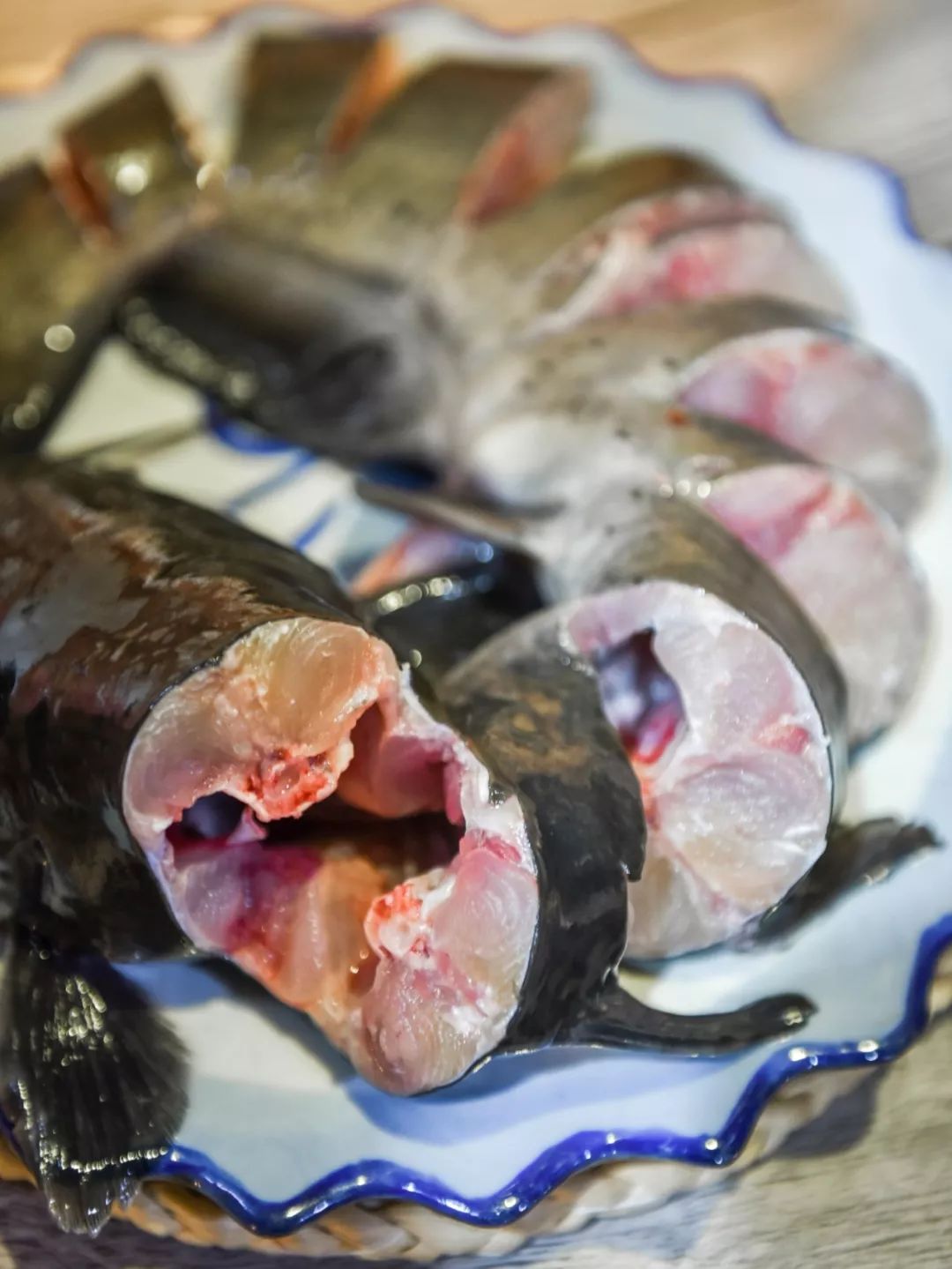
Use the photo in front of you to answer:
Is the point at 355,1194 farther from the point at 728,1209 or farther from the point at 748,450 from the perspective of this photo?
the point at 748,450

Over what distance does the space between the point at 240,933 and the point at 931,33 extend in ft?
9.76

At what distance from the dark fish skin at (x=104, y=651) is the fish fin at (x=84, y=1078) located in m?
0.07

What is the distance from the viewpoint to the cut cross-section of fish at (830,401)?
193 cm

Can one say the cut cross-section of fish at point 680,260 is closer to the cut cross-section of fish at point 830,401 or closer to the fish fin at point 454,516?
the cut cross-section of fish at point 830,401

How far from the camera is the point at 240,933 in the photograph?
57.4 inches

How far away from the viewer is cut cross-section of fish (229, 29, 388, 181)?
8.54ft

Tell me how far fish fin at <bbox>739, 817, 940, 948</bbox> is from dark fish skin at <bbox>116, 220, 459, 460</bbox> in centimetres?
105

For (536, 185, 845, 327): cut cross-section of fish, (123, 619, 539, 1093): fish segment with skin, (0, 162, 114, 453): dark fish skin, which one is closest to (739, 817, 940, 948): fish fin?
(123, 619, 539, 1093): fish segment with skin

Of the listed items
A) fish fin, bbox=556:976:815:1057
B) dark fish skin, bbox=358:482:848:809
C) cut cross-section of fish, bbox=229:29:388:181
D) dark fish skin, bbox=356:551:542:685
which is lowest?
fish fin, bbox=556:976:815:1057

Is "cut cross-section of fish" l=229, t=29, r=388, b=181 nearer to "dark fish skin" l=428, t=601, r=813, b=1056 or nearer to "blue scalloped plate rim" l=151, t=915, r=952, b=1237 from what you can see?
"dark fish skin" l=428, t=601, r=813, b=1056

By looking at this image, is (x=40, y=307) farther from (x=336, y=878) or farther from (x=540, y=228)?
(x=336, y=878)

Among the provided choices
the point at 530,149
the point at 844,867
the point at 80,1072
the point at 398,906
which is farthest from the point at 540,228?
the point at 80,1072

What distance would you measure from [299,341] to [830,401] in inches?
42.2

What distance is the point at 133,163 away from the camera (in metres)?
2.60
